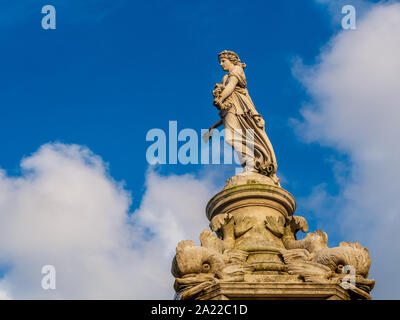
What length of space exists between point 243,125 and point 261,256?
366cm

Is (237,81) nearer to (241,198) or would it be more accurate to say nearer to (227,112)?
(227,112)

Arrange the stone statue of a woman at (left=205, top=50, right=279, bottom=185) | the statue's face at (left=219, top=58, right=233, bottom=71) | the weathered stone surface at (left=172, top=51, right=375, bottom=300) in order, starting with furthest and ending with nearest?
the statue's face at (left=219, top=58, right=233, bottom=71) → the stone statue of a woman at (left=205, top=50, right=279, bottom=185) → the weathered stone surface at (left=172, top=51, right=375, bottom=300)

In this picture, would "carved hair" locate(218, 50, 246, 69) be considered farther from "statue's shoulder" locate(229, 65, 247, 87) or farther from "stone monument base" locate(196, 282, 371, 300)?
"stone monument base" locate(196, 282, 371, 300)

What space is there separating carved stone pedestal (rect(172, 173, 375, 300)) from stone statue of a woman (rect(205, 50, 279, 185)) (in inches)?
21.8

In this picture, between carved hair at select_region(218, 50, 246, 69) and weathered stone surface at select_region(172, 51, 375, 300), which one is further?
carved hair at select_region(218, 50, 246, 69)

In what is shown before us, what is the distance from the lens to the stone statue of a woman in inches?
498

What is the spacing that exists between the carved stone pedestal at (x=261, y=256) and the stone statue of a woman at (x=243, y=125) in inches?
21.8

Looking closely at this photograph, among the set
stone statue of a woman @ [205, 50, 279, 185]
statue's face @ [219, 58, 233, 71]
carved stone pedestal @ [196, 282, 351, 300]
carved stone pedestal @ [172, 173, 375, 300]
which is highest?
statue's face @ [219, 58, 233, 71]

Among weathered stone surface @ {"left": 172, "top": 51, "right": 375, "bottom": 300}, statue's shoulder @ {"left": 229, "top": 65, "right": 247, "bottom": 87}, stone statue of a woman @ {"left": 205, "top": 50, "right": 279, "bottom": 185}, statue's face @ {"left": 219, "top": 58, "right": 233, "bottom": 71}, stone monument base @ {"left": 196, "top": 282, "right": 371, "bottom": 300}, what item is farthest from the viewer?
statue's face @ {"left": 219, "top": 58, "right": 233, "bottom": 71}

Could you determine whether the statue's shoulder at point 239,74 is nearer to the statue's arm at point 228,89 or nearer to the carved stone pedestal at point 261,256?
the statue's arm at point 228,89

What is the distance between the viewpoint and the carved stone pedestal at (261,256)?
29.9 ft

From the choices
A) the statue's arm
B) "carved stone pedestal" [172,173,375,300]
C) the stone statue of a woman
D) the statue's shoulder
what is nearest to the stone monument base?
"carved stone pedestal" [172,173,375,300]

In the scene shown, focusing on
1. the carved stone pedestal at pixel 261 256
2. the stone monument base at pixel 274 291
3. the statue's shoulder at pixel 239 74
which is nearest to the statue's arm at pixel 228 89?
the statue's shoulder at pixel 239 74
